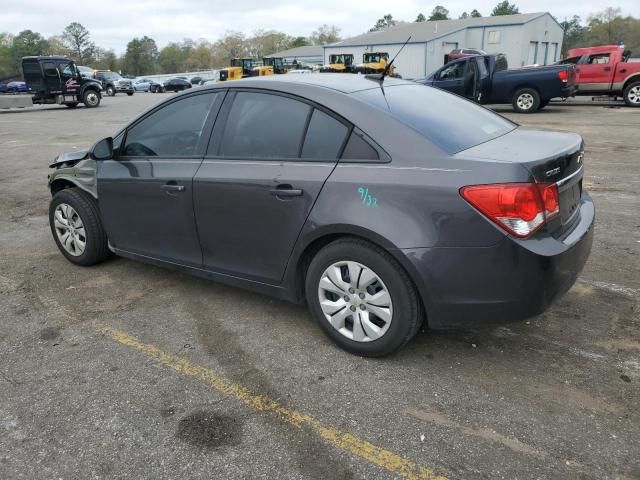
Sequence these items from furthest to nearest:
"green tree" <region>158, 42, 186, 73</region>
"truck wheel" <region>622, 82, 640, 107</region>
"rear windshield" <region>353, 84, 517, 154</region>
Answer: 1. "green tree" <region>158, 42, 186, 73</region>
2. "truck wheel" <region>622, 82, 640, 107</region>
3. "rear windshield" <region>353, 84, 517, 154</region>

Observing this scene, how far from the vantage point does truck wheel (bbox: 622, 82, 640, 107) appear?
57.4 ft

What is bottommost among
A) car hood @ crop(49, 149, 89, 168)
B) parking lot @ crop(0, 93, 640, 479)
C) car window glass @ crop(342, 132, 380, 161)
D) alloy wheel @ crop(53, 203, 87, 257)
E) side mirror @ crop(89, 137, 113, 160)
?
parking lot @ crop(0, 93, 640, 479)

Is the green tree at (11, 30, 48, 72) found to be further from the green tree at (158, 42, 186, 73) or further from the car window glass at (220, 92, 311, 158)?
the car window glass at (220, 92, 311, 158)

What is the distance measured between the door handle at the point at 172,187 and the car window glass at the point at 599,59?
18249 millimetres

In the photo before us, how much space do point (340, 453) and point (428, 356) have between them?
0.99 metres

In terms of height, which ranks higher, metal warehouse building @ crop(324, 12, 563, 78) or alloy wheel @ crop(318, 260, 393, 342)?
metal warehouse building @ crop(324, 12, 563, 78)

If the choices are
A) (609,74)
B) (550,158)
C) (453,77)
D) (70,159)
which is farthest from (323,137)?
(609,74)

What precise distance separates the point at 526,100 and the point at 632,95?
13.9 feet

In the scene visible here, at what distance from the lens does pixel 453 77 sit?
17.0 m

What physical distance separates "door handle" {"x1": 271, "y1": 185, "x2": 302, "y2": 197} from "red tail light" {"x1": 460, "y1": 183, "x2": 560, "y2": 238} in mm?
968

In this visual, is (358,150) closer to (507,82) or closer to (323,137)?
(323,137)

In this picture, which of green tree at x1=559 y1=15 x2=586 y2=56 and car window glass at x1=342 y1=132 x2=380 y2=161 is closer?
car window glass at x1=342 y1=132 x2=380 y2=161

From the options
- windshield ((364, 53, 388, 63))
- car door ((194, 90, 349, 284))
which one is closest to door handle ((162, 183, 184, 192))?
car door ((194, 90, 349, 284))

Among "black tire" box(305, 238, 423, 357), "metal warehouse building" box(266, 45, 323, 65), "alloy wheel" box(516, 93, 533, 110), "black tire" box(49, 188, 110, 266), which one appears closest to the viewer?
"black tire" box(305, 238, 423, 357)
